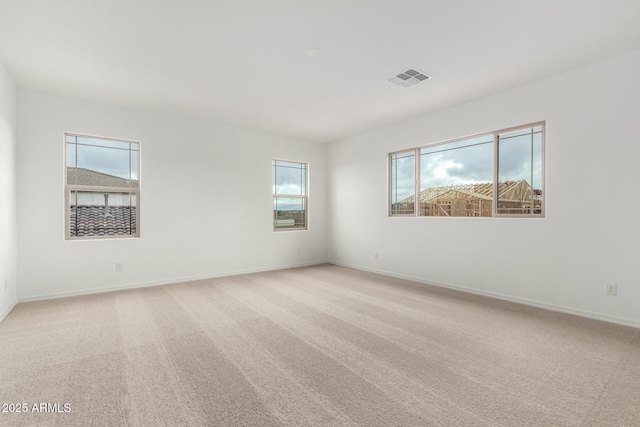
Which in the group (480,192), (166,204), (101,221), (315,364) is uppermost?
(480,192)

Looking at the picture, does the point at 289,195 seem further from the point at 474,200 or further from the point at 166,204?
the point at 474,200

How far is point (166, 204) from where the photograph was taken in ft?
15.8

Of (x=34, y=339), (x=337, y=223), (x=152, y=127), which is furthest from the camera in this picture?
(x=337, y=223)

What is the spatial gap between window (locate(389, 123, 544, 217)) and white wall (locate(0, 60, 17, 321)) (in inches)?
206

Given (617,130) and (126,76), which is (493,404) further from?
(126,76)

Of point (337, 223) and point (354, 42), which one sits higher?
point (354, 42)

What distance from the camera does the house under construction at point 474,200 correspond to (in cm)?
383

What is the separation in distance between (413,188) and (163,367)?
14.3 feet

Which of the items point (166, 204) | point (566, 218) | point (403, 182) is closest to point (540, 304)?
point (566, 218)

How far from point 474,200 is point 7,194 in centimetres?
587

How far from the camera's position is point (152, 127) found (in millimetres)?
4715

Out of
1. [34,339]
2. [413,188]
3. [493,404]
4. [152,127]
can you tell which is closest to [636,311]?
[493,404]

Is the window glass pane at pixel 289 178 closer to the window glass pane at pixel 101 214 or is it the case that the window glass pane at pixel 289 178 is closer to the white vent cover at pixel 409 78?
the window glass pane at pixel 101 214

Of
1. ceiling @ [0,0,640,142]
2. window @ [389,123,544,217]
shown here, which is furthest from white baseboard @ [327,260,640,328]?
ceiling @ [0,0,640,142]
